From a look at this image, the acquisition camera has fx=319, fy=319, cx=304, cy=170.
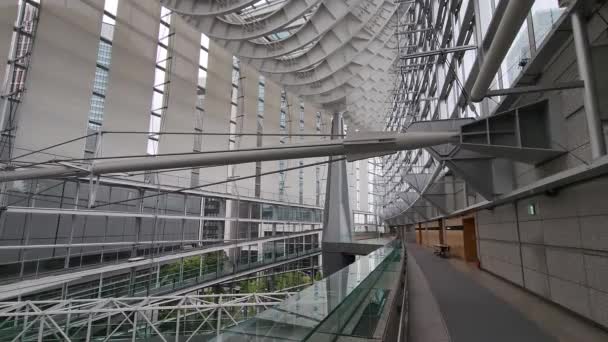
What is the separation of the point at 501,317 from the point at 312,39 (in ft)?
42.9

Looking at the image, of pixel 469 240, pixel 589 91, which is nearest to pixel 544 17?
pixel 589 91

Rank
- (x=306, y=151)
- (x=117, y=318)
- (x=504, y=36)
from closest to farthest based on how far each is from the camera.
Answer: (x=504, y=36) < (x=306, y=151) < (x=117, y=318)

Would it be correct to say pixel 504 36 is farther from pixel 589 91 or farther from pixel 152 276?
pixel 152 276

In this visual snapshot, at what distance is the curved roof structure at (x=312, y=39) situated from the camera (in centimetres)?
1371

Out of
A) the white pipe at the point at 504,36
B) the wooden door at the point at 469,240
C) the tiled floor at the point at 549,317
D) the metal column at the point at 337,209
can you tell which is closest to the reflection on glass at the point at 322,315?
the white pipe at the point at 504,36

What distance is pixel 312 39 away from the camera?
14875 millimetres

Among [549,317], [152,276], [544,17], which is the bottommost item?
[152,276]

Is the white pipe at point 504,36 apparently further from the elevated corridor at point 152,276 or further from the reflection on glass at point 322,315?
the elevated corridor at point 152,276

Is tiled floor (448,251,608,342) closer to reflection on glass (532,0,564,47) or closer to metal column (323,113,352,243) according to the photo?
reflection on glass (532,0,564,47)

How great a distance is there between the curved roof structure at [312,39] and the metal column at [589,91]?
10464mm

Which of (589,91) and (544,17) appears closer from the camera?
(589,91)

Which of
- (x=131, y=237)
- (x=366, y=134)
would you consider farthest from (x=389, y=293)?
(x=131, y=237)

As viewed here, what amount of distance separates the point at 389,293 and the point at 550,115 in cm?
409

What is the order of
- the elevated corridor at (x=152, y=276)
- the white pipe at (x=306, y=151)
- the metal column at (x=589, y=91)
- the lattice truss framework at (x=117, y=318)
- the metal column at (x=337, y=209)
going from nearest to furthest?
the metal column at (x=589, y=91) → the white pipe at (x=306, y=151) → the lattice truss framework at (x=117, y=318) → the elevated corridor at (x=152, y=276) → the metal column at (x=337, y=209)
